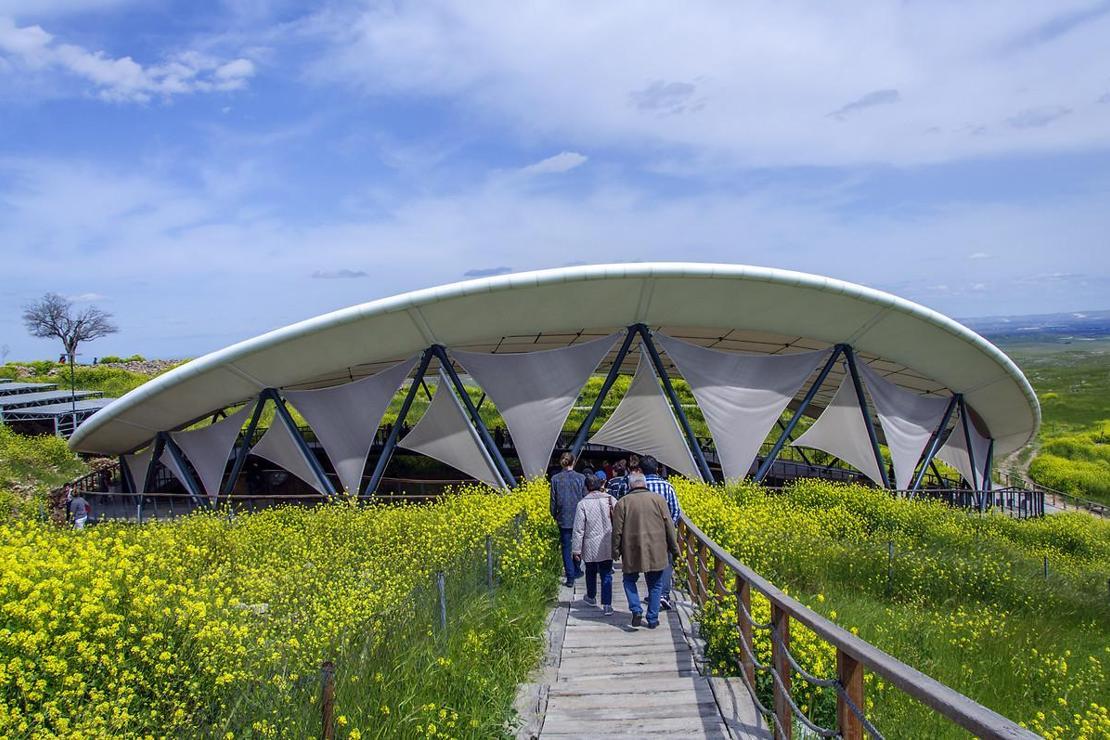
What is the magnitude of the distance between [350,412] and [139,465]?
6.46 m

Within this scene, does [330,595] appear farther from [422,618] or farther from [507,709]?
[507,709]

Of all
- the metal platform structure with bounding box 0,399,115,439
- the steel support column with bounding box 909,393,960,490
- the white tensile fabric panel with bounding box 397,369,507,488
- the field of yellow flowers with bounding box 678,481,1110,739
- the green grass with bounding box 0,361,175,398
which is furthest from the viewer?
the green grass with bounding box 0,361,175,398

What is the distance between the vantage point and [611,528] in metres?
6.84

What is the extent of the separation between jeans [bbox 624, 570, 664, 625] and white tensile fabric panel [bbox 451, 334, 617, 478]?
27.7 feet

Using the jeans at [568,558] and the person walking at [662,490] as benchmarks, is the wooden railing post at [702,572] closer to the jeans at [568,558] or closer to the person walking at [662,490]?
the person walking at [662,490]

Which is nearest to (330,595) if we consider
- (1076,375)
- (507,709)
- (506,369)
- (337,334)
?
(507,709)

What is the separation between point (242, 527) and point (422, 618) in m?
7.40

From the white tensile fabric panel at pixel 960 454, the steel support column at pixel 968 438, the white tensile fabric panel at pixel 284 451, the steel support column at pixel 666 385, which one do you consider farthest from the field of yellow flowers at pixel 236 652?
the white tensile fabric panel at pixel 960 454

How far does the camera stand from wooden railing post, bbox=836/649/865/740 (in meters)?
3.05

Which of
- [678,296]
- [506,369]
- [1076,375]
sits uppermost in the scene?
[678,296]

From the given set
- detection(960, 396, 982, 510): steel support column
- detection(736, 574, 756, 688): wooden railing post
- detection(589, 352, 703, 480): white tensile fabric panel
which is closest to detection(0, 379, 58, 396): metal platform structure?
detection(589, 352, 703, 480): white tensile fabric panel

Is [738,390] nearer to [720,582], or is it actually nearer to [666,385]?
[666,385]

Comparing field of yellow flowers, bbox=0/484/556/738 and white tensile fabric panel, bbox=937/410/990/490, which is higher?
field of yellow flowers, bbox=0/484/556/738

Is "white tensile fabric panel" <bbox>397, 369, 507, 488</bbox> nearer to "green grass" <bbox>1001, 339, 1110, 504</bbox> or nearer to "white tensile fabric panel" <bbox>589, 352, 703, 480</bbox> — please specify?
"white tensile fabric panel" <bbox>589, 352, 703, 480</bbox>
